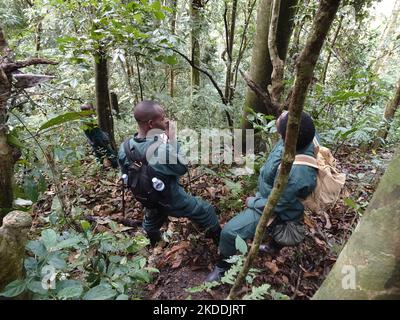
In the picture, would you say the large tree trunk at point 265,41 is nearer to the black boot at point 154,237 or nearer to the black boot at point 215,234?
the black boot at point 215,234

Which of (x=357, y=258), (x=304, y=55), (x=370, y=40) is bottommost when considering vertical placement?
(x=357, y=258)

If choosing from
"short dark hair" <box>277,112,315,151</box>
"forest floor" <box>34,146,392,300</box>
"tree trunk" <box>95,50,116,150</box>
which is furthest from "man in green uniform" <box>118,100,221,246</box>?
"tree trunk" <box>95,50,116,150</box>

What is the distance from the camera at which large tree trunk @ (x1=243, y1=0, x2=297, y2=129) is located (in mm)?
4230

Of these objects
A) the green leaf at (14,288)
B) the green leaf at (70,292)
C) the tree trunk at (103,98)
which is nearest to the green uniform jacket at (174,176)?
the green leaf at (70,292)

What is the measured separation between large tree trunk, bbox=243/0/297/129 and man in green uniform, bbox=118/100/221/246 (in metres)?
1.79

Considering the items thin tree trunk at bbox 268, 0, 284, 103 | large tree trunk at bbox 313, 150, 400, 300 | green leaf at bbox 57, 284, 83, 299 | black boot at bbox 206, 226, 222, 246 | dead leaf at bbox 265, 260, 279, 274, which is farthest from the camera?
thin tree trunk at bbox 268, 0, 284, 103

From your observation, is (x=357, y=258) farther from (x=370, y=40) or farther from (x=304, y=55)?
(x=370, y=40)

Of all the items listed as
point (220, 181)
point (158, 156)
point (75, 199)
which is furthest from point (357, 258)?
point (75, 199)

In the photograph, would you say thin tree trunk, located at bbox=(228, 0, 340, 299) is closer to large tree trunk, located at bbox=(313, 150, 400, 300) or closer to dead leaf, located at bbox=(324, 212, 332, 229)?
large tree trunk, located at bbox=(313, 150, 400, 300)

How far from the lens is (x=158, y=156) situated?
2.94m

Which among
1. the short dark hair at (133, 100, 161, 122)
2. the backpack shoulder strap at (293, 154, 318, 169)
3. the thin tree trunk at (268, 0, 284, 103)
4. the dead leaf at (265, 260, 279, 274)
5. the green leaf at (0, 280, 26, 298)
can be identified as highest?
the thin tree trunk at (268, 0, 284, 103)

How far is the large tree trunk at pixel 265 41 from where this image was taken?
423 cm

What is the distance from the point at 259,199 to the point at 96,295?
170 centimetres

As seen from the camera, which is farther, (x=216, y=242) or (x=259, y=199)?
(x=216, y=242)
